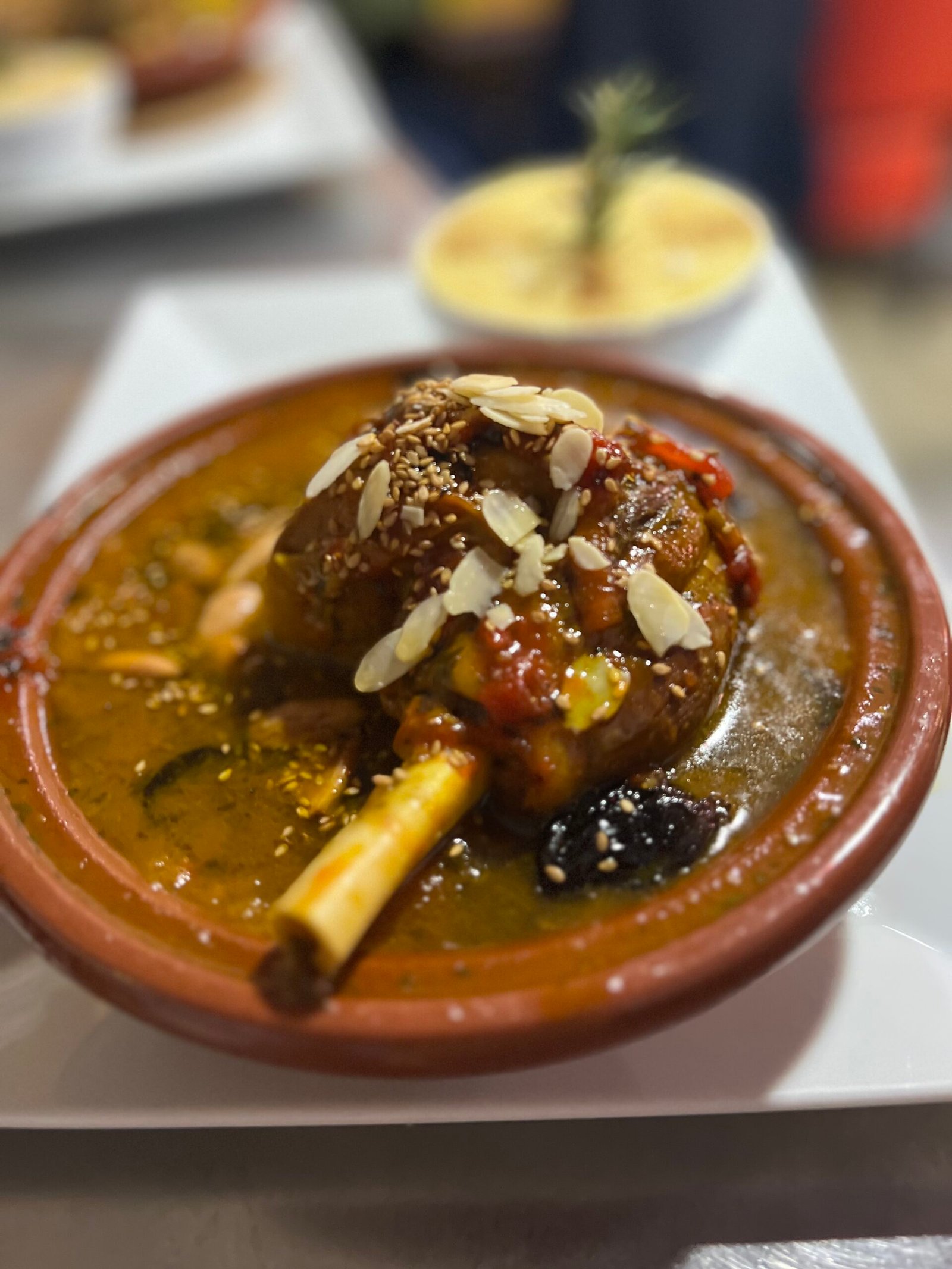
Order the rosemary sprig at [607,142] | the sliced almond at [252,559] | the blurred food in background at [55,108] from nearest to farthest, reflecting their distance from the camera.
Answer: the sliced almond at [252,559] < the rosemary sprig at [607,142] < the blurred food in background at [55,108]

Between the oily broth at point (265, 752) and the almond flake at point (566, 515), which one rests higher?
the almond flake at point (566, 515)

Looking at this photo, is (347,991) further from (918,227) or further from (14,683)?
(918,227)

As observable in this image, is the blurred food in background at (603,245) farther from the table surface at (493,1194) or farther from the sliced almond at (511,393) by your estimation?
the table surface at (493,1194)

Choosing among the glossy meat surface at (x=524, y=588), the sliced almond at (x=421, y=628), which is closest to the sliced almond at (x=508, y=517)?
the glossy meat surface at (x=524, y=588)

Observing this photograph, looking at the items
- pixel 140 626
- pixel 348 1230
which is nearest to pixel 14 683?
pixel 140 626

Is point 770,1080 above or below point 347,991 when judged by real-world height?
below

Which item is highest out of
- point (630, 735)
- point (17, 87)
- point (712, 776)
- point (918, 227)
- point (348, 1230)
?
point (17, 87)

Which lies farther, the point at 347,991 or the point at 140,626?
the point at 140,626
